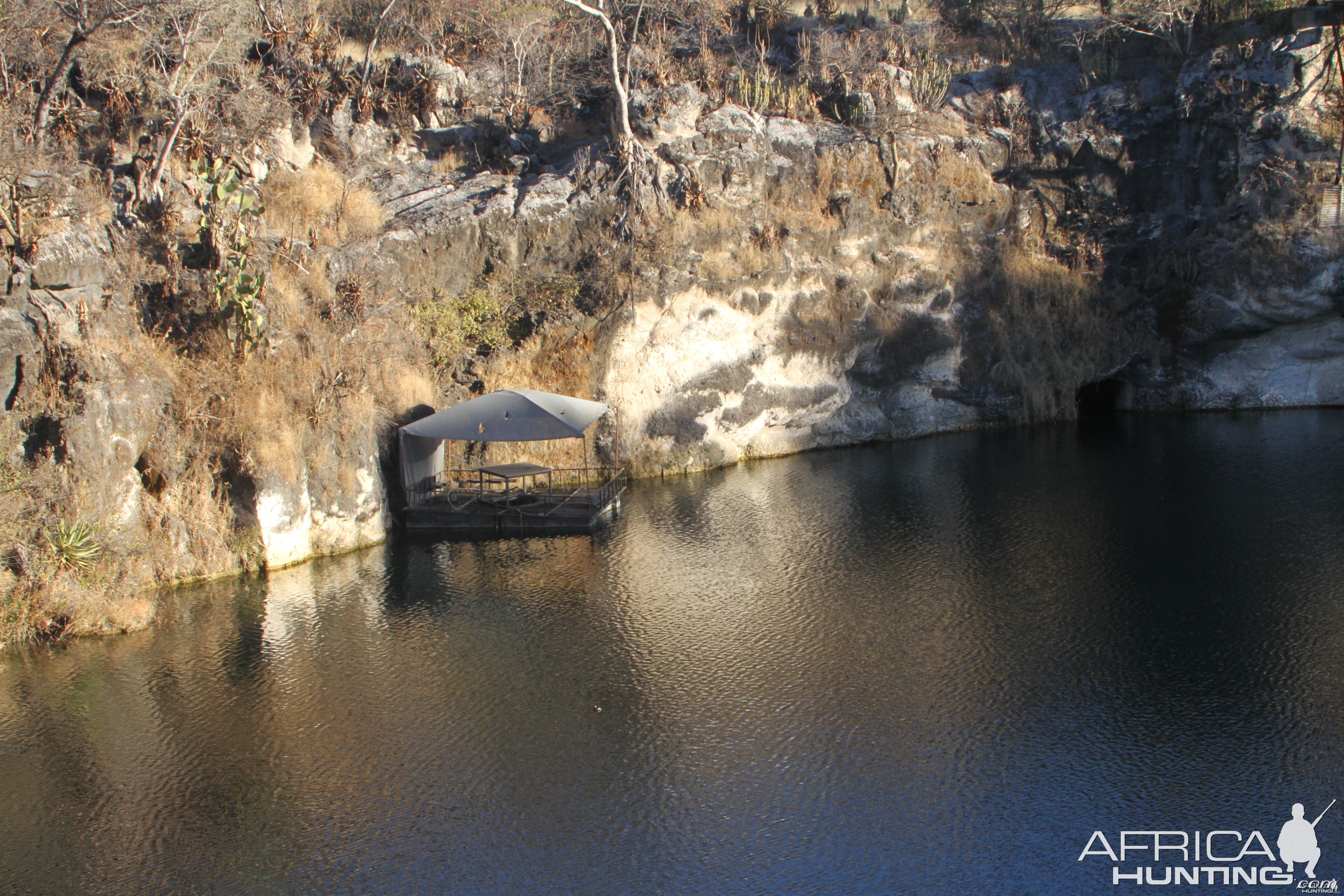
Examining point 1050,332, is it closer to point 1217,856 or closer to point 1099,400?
point 1099,400

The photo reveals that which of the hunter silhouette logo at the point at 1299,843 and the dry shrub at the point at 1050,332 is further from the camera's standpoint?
the dry shrub at the point at 1050,332

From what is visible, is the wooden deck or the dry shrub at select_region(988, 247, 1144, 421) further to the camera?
the dry shrub at select_region(988, 247, 1144, 421)

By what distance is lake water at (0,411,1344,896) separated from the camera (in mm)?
11141

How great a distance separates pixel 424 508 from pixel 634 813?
13.7 m

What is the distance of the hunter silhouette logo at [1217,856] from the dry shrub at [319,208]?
22.8 m

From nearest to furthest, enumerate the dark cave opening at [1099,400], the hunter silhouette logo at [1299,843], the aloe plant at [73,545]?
1. the hunter silhouette logo at [1299,843]
2. the aloe plant at [73,545]
3. the dark cave opening at [1099,400]

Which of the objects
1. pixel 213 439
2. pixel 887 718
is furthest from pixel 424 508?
pixel 887 718

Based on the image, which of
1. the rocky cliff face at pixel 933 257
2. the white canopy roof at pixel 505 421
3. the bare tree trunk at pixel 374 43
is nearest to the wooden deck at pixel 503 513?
the white canopy roof at pixel 505 421

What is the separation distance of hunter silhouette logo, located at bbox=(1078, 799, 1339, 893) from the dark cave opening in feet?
92.2

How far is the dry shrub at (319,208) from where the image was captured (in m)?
27.2

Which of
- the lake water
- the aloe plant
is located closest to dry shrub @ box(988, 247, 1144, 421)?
the lake water

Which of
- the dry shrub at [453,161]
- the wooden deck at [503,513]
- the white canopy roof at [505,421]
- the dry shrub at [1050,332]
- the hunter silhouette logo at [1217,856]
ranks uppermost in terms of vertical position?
the dry shrub at [453,161]

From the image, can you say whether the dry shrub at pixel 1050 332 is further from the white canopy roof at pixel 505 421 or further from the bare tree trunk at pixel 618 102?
the white canopy roof at pixel 505 421

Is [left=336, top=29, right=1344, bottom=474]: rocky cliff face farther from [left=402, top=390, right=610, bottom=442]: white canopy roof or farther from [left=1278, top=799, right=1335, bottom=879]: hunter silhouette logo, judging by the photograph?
[left=1278, top=799, right=1335, bottom=879]: hunter silhouette logo
